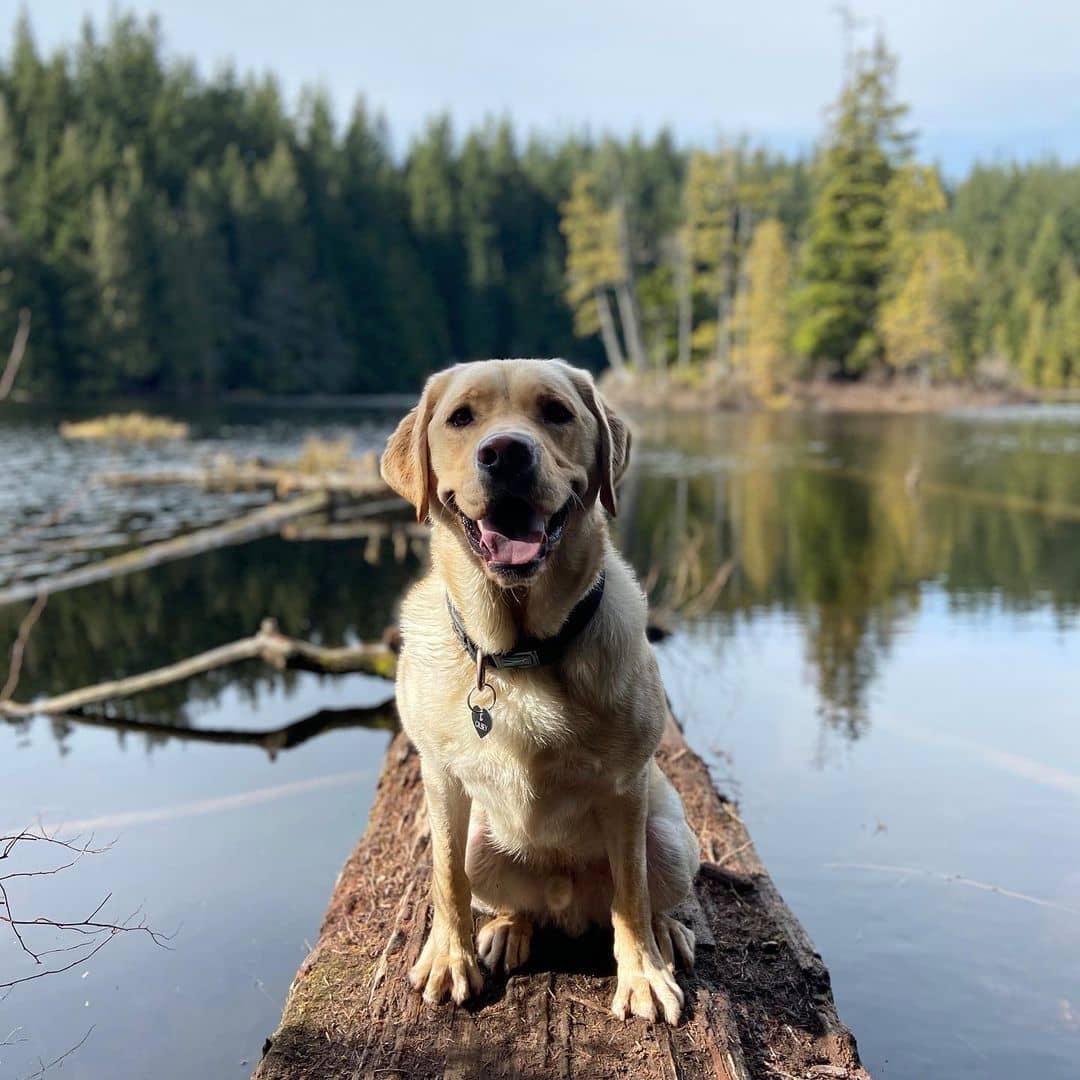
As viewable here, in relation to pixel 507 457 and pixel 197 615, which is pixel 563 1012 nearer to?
pixel 507 457

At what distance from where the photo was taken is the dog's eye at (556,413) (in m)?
3.29

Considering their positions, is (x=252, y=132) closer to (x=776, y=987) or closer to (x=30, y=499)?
(x=30, y=499)

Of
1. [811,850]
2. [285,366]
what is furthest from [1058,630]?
[285,366]

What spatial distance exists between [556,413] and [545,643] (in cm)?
73

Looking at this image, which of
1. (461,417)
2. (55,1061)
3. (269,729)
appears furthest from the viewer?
(269,729)

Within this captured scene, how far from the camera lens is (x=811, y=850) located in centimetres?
582

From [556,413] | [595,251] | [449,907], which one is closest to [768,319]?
[595,251]

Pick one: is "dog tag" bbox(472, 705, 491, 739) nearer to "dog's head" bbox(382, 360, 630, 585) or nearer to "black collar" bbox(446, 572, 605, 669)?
"black collar" bbox(446, 572, 605, 669)

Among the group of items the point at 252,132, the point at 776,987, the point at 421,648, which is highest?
the point at 252,132

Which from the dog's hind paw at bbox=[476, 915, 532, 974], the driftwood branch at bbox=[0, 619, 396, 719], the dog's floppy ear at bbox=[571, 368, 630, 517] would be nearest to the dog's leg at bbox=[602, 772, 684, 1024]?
the dog's hind paw at bbox=[476, 915, 532, 974]

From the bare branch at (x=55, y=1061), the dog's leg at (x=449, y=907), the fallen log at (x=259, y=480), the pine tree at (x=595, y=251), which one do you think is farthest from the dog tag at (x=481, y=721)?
the pine tree at (x=595, y=251)

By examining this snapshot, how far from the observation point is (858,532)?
53.4 ft

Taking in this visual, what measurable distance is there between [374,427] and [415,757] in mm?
33260

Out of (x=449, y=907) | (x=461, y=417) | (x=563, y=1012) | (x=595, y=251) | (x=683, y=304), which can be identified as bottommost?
(x=563, y=1012)
